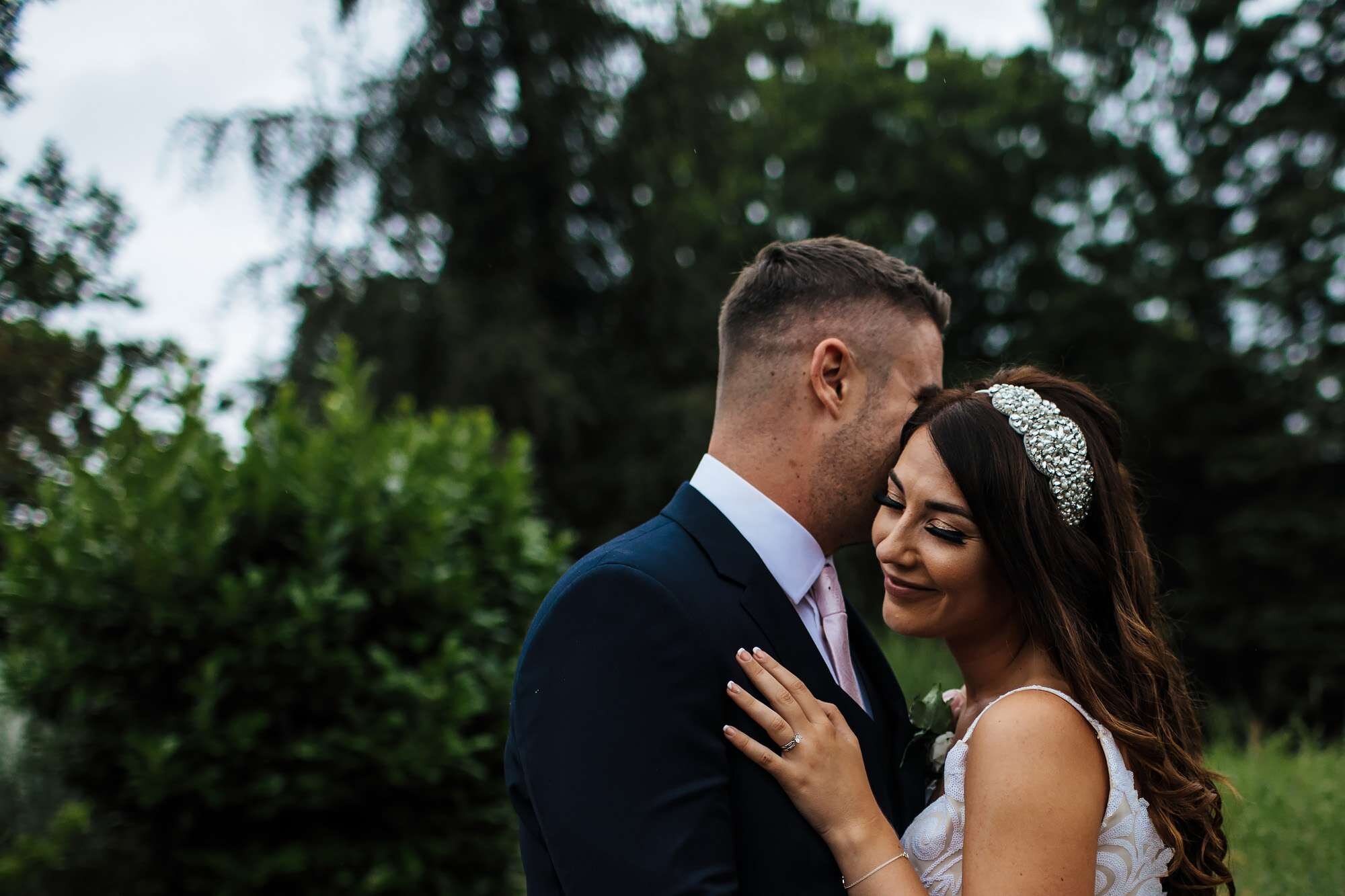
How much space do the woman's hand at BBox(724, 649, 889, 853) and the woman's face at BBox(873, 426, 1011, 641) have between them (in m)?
0.46

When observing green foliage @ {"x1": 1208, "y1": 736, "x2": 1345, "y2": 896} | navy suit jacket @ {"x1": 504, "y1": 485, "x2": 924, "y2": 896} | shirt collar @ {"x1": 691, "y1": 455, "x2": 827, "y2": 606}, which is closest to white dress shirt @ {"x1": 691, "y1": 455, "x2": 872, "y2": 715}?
shirt collar @ {"x1": 691, "y1": 455, "x2": 827, "y2": 606}

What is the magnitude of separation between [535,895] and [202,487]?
3.69 metres

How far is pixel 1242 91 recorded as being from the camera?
58.4 ft

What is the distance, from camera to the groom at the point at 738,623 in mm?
2115

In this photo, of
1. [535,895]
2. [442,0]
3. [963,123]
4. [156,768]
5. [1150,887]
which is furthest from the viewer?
[963,123]

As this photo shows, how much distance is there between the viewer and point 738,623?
2.36 m

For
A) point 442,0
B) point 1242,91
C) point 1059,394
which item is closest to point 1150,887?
point 1059,394

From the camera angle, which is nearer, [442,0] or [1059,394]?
[1059,394]

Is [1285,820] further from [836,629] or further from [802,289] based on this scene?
[802,289]

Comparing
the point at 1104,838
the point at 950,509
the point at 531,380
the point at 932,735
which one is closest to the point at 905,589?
the point at 950,509

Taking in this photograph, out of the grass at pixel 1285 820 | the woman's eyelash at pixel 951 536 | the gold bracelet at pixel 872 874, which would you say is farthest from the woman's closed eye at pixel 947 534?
the grass at pixel 1285 820

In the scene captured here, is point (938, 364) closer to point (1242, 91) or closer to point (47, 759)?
point (47, 759)

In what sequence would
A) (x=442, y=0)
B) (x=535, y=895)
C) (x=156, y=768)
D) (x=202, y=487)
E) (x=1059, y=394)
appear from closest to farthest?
Answer: (x=535, y=895) < (x=1059, y=394) < (x=156, y=768) < (x=202, y=487) < (x=442, y=0)

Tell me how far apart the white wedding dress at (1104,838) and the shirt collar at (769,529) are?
1.68 feet
